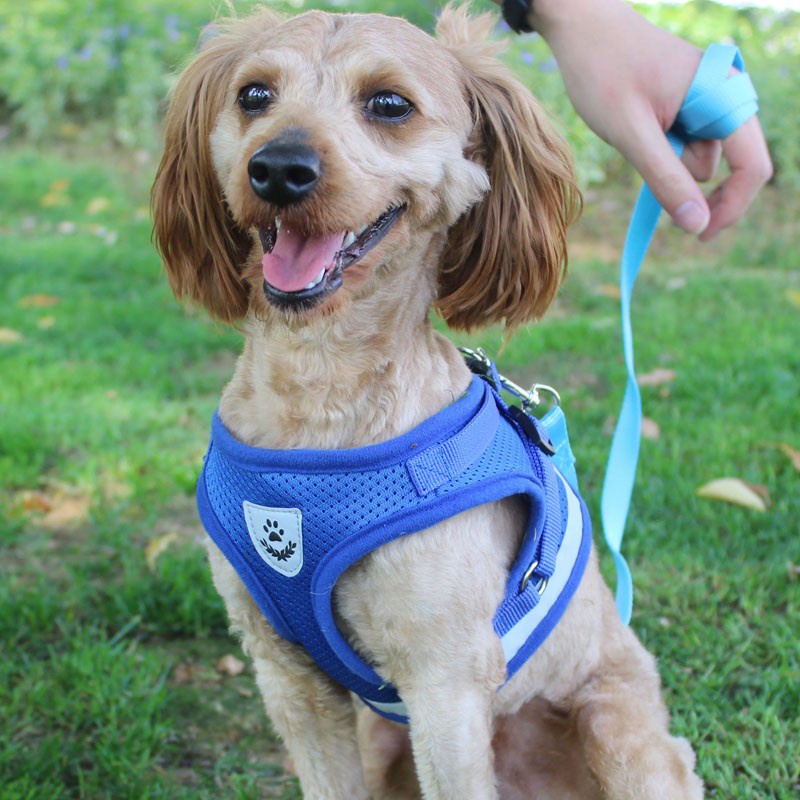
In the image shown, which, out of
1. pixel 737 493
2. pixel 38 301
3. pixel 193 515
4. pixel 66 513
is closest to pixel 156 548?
pixel 193 515

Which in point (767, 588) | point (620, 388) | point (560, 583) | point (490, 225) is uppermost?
point (490, 225)

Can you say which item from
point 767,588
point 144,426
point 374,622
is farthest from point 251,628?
point 144,426

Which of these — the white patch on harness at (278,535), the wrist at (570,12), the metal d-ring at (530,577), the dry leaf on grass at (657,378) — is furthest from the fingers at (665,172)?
the dry leaf on grass at (657,378)

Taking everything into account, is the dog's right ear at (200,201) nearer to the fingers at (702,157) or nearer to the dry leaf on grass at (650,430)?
the fingers at (702,157)

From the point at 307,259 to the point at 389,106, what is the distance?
16.3 inches

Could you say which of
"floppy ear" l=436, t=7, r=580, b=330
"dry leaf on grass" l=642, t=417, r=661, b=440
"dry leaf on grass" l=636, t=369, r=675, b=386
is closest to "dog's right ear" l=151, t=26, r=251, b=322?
"floppy ear" l=436, t=7, r=580, b=330

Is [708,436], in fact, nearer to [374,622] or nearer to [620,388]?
[620,388]

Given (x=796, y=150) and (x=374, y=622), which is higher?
(x=374, y=622)

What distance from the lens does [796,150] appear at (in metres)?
7.75

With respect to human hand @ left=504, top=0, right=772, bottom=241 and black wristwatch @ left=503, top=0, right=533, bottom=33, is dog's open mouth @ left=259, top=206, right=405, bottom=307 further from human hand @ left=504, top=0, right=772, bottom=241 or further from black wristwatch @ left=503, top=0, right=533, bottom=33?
black wristwatch @ left=503, top=0, right=533, bottom=33

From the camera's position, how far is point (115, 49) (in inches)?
384

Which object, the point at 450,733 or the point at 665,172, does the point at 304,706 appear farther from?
the point at 665,172

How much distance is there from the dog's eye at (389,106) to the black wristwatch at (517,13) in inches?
22.4

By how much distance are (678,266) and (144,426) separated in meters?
4.09
